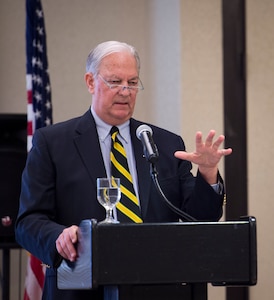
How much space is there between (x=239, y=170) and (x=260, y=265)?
64 cm

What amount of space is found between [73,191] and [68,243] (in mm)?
424

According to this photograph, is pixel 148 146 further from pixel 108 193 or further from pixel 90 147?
pixel 90 147

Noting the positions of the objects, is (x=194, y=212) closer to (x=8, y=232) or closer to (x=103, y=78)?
(x=103, y=78)

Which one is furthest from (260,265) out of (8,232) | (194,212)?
(194,212)

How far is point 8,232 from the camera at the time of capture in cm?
464

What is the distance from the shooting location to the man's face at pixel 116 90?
2.84 meters

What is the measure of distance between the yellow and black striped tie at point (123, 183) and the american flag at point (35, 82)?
198cm

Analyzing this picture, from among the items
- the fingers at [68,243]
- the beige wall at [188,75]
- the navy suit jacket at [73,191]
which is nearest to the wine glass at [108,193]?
the fingers at [68,243]

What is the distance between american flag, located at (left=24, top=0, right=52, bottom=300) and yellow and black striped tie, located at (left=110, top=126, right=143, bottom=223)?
1.98 metres

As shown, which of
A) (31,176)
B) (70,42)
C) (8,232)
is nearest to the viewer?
(31,176)

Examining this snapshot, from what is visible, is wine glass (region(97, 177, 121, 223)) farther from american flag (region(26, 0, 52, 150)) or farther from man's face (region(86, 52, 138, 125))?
american flag (region(26, 0, 52, 150))

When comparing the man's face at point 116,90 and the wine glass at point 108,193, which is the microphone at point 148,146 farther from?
the man's face at point 116,90

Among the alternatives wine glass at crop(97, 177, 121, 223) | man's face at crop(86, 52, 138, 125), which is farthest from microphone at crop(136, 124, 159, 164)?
man's face at crop(86, 52, 138, 125)

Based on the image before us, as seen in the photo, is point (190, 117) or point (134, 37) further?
point (134, 37)
